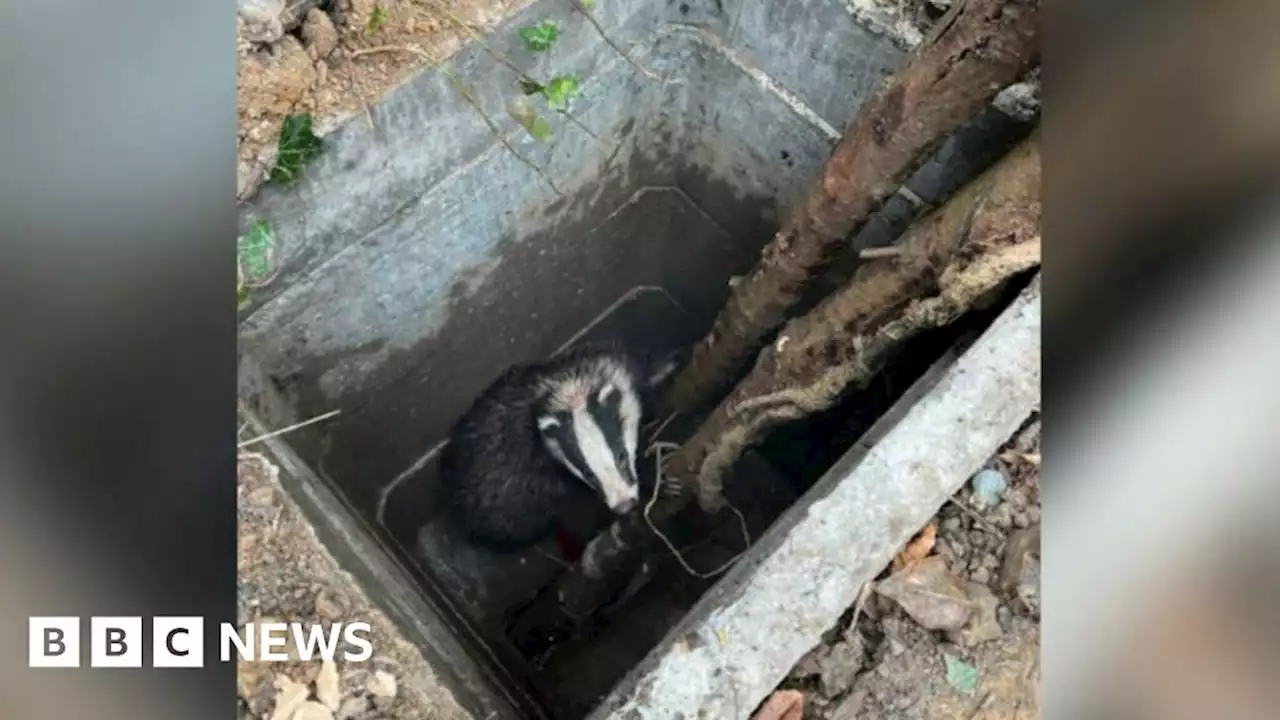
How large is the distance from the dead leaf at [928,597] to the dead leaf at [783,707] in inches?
4.7

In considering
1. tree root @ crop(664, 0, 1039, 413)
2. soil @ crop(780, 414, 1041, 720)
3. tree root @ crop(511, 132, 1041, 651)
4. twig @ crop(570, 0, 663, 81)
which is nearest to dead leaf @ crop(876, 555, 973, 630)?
soil @ crop(780, 414, 1041, 720)

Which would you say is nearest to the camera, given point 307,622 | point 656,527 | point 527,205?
point 307,622

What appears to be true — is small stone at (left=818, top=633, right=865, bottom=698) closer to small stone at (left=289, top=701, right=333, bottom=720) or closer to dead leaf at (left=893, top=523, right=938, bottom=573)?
dead leaf at (left=893, top=523, right=938, bottom=573)

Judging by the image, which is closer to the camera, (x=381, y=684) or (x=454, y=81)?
(x=381, y=684)

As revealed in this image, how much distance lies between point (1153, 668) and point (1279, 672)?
83 millimetres

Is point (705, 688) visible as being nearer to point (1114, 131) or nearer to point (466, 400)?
point (1114, 131)

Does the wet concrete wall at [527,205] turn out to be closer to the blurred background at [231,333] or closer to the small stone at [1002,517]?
the blurred background at [231,333]

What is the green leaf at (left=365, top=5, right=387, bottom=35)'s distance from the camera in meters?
0.95

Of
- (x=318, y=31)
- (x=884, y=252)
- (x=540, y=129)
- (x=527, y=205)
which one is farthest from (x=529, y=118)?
(x=884, y=252)

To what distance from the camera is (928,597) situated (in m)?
0.87

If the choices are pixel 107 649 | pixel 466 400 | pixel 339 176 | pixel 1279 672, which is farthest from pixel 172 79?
pixel 1279 672

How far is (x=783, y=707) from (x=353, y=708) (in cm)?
37

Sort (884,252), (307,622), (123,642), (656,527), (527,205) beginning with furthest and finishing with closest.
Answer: (656,527)
(527,205)
(884,252)
(307,622)
(123,642)

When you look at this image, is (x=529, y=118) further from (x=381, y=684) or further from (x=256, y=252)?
(x=381, y=684)
